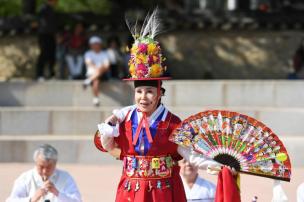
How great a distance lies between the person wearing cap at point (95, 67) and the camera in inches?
621

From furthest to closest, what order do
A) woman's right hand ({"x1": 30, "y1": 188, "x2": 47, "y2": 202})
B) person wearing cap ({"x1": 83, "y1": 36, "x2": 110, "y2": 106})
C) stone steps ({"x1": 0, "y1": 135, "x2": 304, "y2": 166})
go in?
1. person wearing cap ({"x1": 83, "y1": 36, "x2": 110, "y2": 106})
2. stone steps ({"x1": 0, "y1": 135, "x2": 304, "y2": 166})
3. woman's right hand ({"x1": 30, "y1": 188, "x2": 47, "y2": 202})

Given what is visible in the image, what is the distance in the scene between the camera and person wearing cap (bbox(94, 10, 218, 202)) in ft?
22.7

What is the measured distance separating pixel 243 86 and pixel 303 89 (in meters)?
1.09

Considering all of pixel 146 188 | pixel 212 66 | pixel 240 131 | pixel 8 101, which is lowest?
pixel 146 188

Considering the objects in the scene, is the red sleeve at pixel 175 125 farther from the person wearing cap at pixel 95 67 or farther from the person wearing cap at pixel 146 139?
the person wearing cap at pixel 95 67

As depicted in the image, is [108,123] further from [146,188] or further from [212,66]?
[212,66]

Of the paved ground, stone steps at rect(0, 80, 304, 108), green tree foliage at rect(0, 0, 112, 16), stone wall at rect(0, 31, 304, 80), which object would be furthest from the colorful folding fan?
green tree foliage at rect(0, 0, 112, 16)

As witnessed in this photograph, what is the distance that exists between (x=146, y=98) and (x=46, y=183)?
1663mm

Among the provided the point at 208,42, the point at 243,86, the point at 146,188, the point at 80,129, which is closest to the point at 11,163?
the point at 80,129

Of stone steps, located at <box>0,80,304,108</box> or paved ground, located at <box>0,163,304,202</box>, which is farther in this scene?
stone steps, located at <box>0,80,304,108</box>

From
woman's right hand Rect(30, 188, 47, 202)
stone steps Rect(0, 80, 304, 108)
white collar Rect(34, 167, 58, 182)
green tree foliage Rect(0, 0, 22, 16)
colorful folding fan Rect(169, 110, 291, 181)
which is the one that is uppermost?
green tree foliage Rect(0, 0, 22, 16)

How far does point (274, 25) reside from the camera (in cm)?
2114

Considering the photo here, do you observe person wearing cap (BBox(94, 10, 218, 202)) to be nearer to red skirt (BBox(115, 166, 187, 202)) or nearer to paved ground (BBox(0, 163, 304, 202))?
red skirt (BBox(115, 166, 187, 202))

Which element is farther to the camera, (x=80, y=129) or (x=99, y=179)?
(x=80, y=129)
